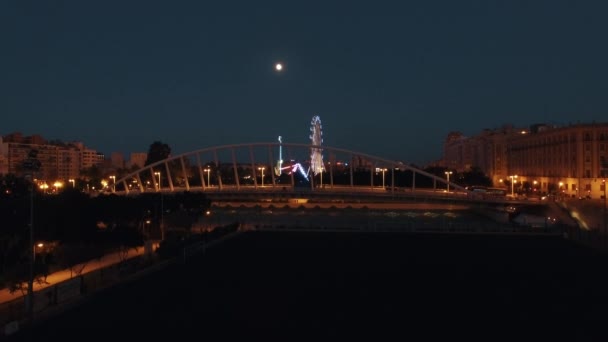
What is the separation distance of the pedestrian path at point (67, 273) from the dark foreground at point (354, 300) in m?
3.27

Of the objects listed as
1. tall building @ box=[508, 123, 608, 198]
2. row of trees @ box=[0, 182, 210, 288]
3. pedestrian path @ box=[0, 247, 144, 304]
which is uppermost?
tall building @ box=[508, 123, 608, 198]

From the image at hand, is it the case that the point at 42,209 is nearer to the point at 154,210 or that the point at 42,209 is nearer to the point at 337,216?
the point at 154,210

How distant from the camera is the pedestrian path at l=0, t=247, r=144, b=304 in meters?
20.5

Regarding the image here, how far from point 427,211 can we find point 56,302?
193 ft

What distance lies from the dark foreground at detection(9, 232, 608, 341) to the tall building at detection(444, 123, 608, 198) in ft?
80.2

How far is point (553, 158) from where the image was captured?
251ft

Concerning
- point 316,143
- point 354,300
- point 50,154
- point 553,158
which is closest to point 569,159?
point 553,158

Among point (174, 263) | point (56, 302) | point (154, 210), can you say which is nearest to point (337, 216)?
point (154, 210)

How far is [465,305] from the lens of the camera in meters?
18.1

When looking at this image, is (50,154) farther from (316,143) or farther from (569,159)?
(569,159)

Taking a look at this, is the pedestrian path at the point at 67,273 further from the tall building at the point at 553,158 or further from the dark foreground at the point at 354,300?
the tall building at the point at 553,158

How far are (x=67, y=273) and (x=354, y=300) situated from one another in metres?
13.5

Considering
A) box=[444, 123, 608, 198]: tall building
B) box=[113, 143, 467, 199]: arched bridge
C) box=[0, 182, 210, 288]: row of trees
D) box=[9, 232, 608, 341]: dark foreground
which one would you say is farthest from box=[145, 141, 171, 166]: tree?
box=[9, 232, 608, 341]: dark foreground

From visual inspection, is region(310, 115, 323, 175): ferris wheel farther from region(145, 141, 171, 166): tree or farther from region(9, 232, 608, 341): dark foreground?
region(9, 232, 608, 341): dark foreground
